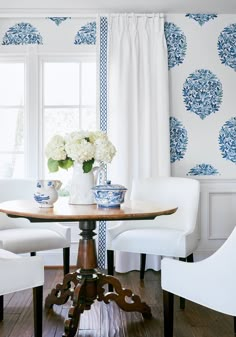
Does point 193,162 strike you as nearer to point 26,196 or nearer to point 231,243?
point 26,196

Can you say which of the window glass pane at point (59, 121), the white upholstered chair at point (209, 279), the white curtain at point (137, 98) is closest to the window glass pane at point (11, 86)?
the window glass pane at point (59, 121)

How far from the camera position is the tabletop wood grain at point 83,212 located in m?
1.94

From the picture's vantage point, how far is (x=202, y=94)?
12.3 ft

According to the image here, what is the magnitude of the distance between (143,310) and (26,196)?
1.36 meters

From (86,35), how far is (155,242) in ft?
6.93

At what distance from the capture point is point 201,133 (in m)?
3.74

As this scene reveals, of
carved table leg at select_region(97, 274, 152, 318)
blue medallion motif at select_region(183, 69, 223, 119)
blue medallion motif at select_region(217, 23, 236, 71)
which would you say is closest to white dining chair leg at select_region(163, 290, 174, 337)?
carved table leg at select_region(97, 274, 152, 318)

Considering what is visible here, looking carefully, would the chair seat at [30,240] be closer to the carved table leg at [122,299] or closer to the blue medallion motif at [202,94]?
the carved table leg at [122,299]

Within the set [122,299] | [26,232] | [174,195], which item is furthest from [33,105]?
[122,299]

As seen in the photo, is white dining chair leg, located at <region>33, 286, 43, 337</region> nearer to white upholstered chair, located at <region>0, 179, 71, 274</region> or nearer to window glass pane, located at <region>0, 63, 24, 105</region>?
white upholstered chair, located at <region>0, 179, 71, 274</region>

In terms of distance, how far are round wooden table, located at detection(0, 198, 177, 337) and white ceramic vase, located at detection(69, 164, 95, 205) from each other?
80 mm

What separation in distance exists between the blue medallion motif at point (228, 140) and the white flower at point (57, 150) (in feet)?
6.22

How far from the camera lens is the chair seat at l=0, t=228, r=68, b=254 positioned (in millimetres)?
2654

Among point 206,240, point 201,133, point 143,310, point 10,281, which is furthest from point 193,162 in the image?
point 10,281
